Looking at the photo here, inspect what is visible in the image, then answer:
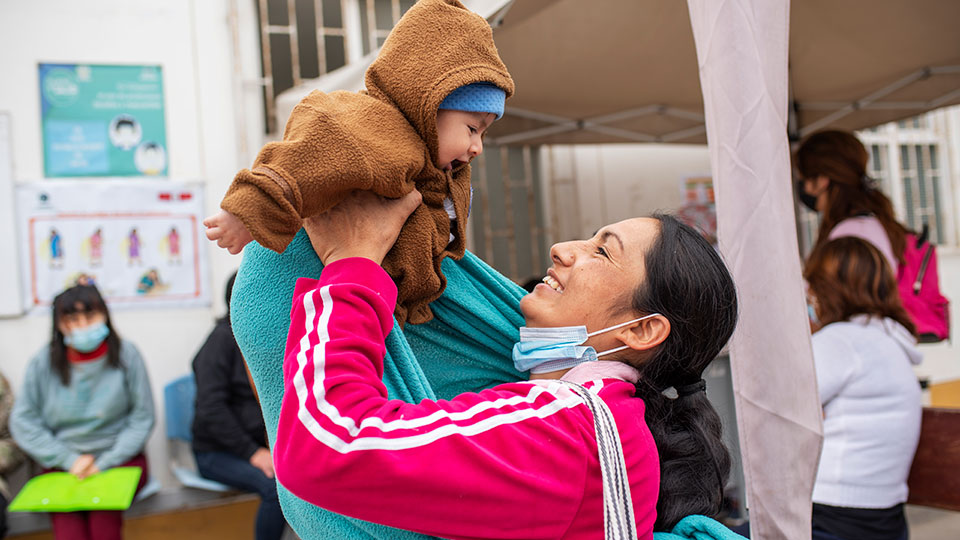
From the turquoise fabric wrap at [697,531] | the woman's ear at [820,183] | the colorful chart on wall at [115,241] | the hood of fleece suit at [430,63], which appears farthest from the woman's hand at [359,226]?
the colorful chart on wall at [115,241]

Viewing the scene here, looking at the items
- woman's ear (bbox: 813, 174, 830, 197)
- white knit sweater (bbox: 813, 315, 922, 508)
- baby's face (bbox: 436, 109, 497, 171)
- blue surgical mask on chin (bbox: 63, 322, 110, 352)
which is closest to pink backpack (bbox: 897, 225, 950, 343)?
woman's ear (bbox: 813, 174, 830, 197)

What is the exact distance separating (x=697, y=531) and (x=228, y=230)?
2.88 ft

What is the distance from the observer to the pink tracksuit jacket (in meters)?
1.00

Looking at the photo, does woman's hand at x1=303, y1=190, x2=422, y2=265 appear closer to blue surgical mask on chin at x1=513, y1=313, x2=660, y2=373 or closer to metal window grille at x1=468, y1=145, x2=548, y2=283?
blue surgical mask on chin at x1=513, y1=313, x2=660, y2=373

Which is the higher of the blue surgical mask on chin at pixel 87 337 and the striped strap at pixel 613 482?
the blue surgical mask on chin at pixel 87 337

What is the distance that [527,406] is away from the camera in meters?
1.12

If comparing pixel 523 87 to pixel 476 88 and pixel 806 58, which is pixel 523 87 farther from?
pixel 476 88

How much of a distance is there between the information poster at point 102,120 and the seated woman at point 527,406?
442cm

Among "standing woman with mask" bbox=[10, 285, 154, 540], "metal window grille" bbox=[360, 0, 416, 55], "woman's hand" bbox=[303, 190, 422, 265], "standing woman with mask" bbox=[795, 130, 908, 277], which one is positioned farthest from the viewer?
"metal window grille" bbox=[360, 0, 416, 55]

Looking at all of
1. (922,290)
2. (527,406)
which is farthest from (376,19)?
(527,406)

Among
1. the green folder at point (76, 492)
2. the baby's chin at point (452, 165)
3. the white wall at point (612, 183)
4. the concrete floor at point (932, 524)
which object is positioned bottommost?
the concrete floor at point (932, 524)

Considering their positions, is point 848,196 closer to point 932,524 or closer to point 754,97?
point 932,524

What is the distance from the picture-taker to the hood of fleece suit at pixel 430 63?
3.60ft

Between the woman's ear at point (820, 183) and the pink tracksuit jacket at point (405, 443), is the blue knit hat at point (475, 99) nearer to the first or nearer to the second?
the pink tracksuit jacket at point (405, 443)
